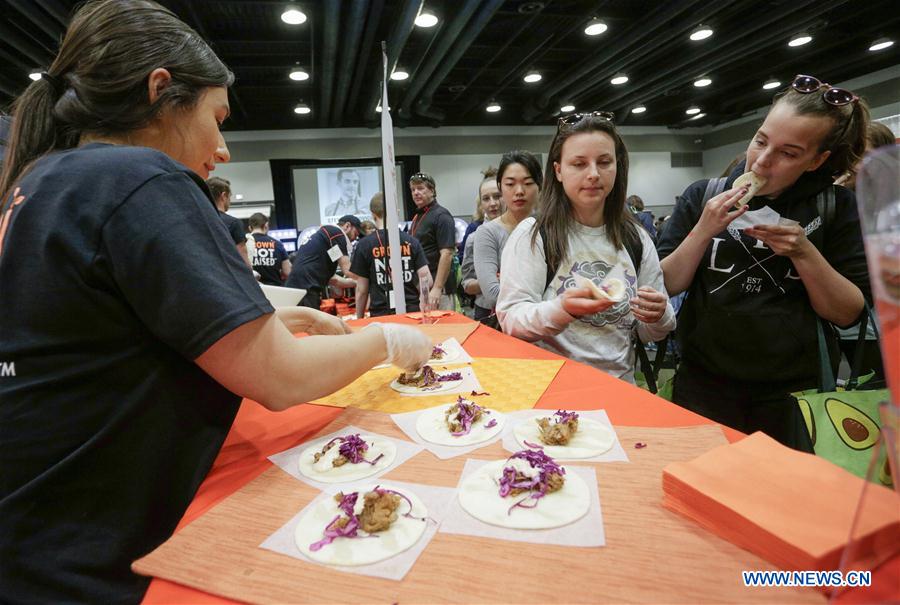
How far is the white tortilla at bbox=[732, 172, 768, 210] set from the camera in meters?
1.54

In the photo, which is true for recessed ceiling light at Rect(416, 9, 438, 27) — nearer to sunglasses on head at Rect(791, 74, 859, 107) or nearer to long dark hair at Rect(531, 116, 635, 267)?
long dark hair at Rect(531, 116, 635, 267)

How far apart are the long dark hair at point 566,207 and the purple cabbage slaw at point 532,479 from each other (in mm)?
1035

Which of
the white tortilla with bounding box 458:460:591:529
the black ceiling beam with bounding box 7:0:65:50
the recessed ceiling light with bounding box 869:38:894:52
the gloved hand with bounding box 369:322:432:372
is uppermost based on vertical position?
the recessed ceiling light with bounding box 869:38:894:52

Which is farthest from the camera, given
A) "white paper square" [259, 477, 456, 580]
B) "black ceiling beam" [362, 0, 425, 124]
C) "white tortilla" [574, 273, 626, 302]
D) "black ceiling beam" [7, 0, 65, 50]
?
"black ceiling beam" [362, 0, 425, 124]

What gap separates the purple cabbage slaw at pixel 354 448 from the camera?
899 millimetres

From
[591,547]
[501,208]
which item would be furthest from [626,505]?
[501,208]

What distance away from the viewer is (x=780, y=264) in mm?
1580

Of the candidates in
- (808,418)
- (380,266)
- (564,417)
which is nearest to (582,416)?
(564,417)

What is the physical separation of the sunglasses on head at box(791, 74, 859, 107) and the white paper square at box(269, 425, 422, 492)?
5.36 feet

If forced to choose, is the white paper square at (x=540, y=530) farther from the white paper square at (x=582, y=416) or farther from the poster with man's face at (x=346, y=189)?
the poster with man's face at (x=346, y=189)

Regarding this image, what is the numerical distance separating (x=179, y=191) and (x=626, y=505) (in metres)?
0.88

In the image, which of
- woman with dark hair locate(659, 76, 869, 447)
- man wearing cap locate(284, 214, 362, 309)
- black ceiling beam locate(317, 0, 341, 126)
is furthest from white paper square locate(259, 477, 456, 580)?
black ceiling beam locate(317, 0, 341, 126)

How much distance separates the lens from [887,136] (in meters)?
1.94

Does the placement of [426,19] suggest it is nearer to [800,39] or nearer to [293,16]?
[293,16]
